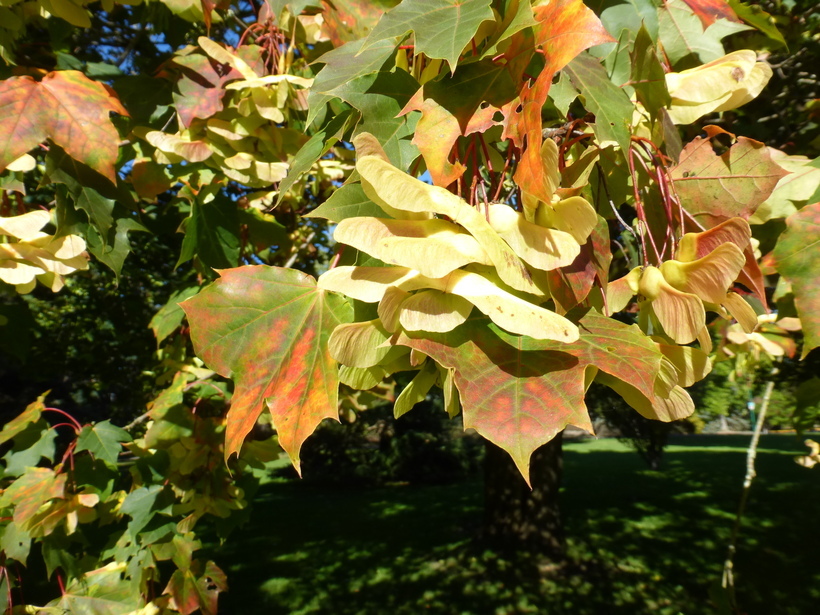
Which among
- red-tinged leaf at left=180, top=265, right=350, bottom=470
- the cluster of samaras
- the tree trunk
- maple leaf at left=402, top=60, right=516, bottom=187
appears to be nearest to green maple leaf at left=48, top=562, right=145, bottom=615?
red-tinged leaf at left=180, top=265, right=350, bottom=470

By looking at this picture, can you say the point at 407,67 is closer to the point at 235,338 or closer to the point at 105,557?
the point at 235,338

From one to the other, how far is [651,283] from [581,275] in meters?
0.10

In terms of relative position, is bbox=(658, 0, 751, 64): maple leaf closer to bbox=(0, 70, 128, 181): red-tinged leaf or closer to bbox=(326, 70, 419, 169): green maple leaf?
bbox=(326, 70, 419, 169): green maple leaf

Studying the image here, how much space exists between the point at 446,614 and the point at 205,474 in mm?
4187

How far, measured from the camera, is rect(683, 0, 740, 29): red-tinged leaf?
1247 mm

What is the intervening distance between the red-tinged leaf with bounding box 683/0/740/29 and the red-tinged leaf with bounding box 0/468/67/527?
8.98 feet

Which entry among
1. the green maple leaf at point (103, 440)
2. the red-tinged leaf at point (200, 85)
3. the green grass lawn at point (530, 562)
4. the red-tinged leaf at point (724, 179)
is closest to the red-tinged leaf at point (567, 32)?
the red-tinged leaf at point (724, 179)

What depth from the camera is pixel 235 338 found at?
1.08 m

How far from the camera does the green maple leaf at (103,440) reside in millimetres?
2564

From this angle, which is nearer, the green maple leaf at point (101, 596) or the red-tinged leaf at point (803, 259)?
the red-tinged leaf at point (803, 259)

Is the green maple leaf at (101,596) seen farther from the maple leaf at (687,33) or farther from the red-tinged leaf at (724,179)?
the maple leaf at (687,33)

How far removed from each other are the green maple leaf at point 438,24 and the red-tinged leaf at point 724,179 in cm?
47

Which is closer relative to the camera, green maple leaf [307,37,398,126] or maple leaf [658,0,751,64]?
green maple leaf [307,37,398,126]

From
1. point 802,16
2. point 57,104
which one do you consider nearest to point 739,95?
point 57,104
